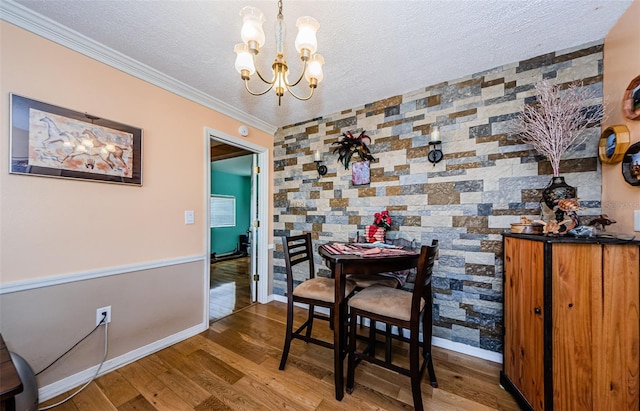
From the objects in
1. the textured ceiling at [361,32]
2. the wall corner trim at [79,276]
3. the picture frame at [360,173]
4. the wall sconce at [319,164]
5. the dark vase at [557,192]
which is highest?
the textured ceiling at [361,32]

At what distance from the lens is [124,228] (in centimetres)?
187

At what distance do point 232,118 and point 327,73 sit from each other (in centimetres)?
132

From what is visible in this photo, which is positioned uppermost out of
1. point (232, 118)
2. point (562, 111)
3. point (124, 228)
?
point (232, 118)

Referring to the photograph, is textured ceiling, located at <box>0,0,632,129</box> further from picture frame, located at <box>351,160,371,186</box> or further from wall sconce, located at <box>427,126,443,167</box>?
picture frame, located at <box>351,160,371,186</box>

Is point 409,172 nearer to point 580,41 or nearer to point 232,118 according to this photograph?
point 580,41

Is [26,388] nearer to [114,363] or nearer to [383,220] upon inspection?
[114,363]

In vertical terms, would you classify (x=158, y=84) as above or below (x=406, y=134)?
above

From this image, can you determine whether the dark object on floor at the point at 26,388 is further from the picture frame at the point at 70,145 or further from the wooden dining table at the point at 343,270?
the wooden dining table at the point at 343,270

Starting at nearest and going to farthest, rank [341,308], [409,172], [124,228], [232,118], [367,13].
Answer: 1. [367,13]
2. [341,308]
3. [124,228]
4. [409,172]
5. [232,118]

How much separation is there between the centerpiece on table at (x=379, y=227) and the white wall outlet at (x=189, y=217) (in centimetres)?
178

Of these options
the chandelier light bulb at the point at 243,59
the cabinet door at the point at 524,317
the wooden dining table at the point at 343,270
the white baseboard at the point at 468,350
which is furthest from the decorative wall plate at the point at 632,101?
the chandelier light bulb at the point at 243,59

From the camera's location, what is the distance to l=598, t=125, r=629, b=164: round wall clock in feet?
4.49

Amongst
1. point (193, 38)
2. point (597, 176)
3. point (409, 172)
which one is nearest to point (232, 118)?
point (193, 38)

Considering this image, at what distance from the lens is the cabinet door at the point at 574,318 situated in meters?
1.12
